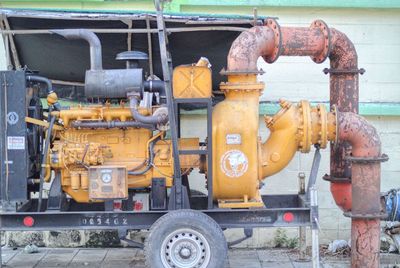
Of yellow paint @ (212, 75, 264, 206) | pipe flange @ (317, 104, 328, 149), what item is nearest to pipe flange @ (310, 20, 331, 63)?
pipe flange @ (317, 104, 328, 149)

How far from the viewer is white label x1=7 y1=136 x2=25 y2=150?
22.4 feet

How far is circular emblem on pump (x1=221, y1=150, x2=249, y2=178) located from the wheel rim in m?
0.72

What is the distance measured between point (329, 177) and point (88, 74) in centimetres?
287

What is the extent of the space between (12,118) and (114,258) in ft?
7.81

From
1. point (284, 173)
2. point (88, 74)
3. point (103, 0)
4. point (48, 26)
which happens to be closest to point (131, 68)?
point (88, 74)

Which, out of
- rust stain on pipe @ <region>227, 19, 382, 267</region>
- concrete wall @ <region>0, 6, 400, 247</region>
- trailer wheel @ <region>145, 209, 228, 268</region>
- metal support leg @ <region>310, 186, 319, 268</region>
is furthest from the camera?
concrete wall @ <region>0, 6, 400, 247</region>

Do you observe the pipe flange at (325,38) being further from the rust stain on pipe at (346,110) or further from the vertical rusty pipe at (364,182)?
the vertical rusty pipe at (364,182)

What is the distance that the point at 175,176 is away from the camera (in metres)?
6.78

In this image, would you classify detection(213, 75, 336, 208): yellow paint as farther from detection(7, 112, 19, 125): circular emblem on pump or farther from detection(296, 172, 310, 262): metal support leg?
detection(7, 112, 19, 125): circular emblem on pump

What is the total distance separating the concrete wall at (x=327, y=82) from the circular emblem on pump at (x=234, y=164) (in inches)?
81.1

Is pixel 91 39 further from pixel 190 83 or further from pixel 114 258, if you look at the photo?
pixel 114 258

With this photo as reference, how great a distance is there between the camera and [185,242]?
6605mm

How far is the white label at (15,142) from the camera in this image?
6.82 metres

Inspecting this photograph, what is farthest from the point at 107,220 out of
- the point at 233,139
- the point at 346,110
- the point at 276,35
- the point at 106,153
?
the point at 346,110
